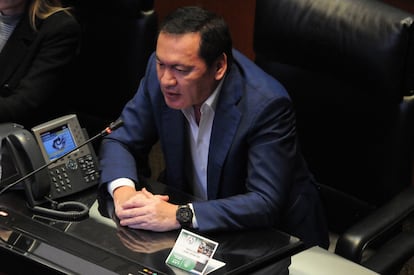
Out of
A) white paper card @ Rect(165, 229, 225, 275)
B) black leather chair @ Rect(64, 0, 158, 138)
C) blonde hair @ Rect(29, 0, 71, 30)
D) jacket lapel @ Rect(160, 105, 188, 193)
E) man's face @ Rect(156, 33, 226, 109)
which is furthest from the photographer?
blonde hair @ Rect(29, 0, 71, 30)

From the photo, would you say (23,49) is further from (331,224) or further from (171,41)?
(331,224)

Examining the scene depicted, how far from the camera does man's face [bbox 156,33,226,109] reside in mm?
1847

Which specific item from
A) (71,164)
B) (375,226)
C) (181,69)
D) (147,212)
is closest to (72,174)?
(71,164)

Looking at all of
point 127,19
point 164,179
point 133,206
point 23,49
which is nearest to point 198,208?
point 133,206

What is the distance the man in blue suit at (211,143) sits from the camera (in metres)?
1.80

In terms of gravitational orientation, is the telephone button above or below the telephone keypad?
above

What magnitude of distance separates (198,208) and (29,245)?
37cm

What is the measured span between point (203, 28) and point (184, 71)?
0.11 meters

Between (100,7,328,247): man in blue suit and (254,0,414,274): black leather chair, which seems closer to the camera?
(100,7,328,247): man in blue suit

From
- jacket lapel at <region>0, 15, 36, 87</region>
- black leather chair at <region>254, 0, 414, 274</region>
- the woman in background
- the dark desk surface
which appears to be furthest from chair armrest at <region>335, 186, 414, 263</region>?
jacket lapel at <region>0, 15, 36, 87</region>

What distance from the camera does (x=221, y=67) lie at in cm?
192

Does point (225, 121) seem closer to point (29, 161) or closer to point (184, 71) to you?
point (184, 71)

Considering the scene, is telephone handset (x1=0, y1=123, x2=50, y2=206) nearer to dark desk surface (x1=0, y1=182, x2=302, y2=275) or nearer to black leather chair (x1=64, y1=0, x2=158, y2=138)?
dark desk surface (x1=0, y1=182, x2=302, y2=275)

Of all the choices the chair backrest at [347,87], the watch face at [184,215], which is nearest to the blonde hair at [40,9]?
the chair backrest at [347,87]
